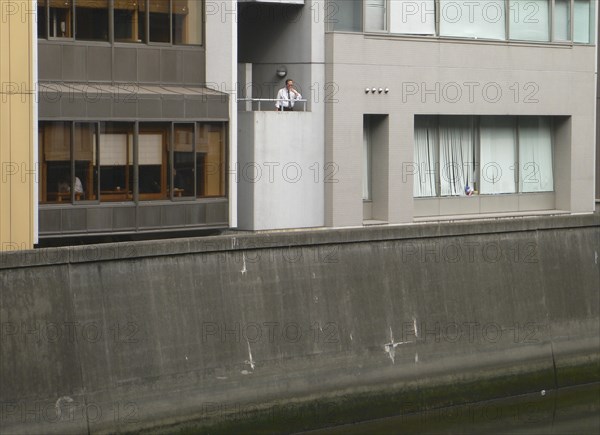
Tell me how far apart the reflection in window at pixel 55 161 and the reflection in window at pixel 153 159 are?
164 cm

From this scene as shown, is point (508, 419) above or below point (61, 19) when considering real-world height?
below

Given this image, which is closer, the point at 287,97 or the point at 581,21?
the point at 287,97

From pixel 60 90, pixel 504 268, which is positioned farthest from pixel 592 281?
pixel 60 90

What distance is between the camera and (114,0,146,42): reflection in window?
1121 inches

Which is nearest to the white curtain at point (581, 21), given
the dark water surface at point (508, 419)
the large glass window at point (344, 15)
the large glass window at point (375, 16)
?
the large glass window at point (375, 16)

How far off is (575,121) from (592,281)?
450cm

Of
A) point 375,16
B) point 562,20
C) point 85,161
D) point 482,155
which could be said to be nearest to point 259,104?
point 375,16

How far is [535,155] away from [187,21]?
10.8m

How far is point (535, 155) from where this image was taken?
119 feet

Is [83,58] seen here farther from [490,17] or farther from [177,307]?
[490,17]

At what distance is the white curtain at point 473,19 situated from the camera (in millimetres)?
33250

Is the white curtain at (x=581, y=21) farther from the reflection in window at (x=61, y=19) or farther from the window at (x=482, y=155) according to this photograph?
the reflection in window at (x=61, y=19)

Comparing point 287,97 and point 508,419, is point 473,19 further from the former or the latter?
point 508,419

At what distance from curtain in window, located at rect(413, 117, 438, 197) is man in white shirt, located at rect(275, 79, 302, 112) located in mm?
3839
